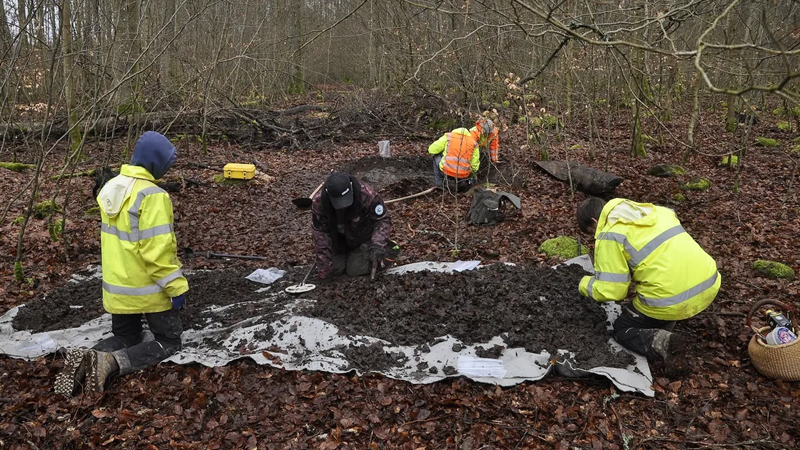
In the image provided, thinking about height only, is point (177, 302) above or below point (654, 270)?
below

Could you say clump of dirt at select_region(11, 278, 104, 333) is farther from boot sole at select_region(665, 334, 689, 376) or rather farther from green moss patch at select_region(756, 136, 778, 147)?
green moss patch at select_region(756, 136, 778, 147)

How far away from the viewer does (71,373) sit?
3412 mm

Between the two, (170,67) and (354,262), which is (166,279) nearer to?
(354,262)

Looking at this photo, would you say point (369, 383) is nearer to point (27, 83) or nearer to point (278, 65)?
point (27, 83)

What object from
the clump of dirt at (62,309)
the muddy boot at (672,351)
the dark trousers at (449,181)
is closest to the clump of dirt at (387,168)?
the dark trousers at (449,181)

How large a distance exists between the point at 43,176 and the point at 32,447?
7780 mm

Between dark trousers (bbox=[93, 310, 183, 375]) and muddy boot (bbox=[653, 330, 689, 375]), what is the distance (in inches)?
138

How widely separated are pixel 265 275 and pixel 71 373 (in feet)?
6.92

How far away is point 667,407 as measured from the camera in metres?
3.26

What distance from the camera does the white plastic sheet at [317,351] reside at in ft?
11.6

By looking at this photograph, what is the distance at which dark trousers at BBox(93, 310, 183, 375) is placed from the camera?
3774 mm

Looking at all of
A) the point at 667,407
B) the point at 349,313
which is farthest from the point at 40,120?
the point at 667,407

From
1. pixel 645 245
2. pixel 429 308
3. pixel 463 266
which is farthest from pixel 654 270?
pixel 463 266

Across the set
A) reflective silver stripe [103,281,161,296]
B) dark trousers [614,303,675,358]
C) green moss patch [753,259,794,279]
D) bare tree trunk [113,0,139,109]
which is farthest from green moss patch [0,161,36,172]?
green moss patch [753,259,794,279]
